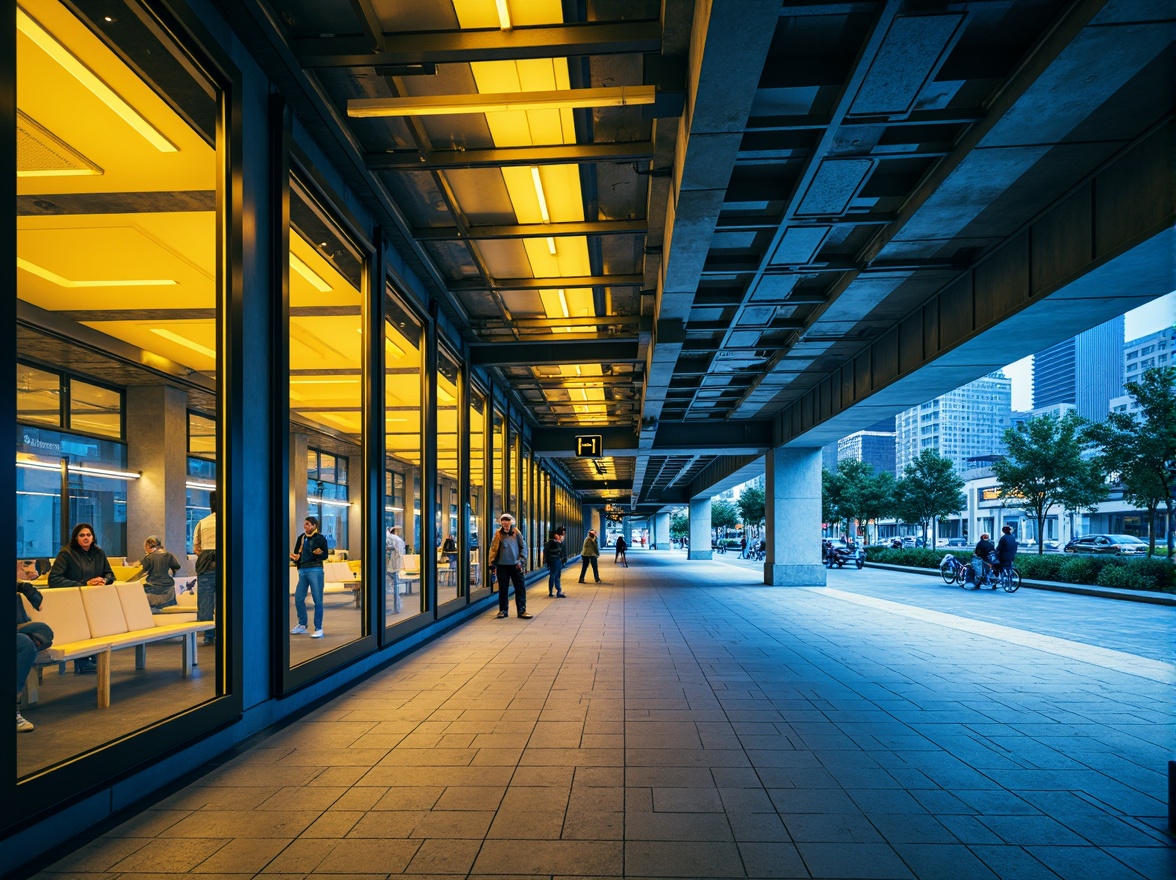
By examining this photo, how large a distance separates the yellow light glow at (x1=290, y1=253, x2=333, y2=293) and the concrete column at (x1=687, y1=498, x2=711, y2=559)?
129ft

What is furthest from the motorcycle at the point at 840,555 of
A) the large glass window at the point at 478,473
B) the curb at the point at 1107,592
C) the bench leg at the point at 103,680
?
the bench leg at the point at 103,680

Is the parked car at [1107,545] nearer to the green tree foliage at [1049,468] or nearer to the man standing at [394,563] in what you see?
the green tree foliage at [1049,468]

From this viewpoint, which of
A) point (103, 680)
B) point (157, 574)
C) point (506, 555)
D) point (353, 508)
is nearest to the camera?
point (103, 680)

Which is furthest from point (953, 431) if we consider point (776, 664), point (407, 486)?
point (776, 664)

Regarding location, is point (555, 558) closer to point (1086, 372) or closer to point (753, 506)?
point (753, 506)

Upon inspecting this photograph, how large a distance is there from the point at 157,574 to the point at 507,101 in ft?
23.6

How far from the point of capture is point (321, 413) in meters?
19.2

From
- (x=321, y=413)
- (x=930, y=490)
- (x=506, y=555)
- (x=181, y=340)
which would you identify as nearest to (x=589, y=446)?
(x=321, y=413)

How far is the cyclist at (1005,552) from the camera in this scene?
806 inches

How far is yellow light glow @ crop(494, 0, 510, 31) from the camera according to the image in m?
5.41

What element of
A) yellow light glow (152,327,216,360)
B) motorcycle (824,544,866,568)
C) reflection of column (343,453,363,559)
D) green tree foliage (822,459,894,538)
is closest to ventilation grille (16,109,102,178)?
yellow light glow (152,327,216,360)

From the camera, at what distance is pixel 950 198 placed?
297 inches

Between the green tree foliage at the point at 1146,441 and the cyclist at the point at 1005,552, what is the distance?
12.8 ft

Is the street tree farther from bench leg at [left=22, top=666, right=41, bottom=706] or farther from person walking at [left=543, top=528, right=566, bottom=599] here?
bench leg at [left=22, top=666, right=41, bottom=706]
